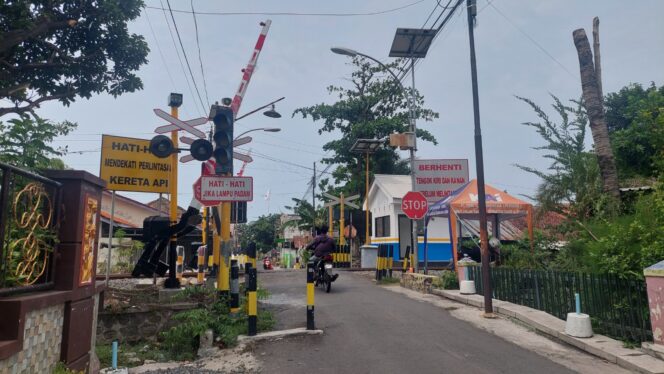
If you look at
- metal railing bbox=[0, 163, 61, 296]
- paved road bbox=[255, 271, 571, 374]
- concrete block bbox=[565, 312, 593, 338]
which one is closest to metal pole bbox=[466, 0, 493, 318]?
paved road bbox=[255, 271, 571, 374]

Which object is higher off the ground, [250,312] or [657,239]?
[657,239]

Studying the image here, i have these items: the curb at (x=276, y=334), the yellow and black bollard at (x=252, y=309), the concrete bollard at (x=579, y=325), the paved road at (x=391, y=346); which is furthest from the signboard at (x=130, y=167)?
the concrete bollard at (x=579, y=325)

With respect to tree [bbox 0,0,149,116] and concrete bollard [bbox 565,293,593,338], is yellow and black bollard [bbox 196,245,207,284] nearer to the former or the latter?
tree [bbox 0,0,149,116]

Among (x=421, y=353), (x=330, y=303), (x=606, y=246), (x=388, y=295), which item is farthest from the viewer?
(x=388, y=295)

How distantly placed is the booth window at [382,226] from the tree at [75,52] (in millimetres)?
17198

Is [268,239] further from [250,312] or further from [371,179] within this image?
[250,312]

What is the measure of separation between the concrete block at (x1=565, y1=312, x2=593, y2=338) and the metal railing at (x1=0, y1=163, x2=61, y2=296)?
732 centimetres

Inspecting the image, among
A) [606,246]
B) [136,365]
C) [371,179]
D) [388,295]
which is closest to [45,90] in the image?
[136,365]

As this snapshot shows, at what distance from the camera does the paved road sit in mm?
6410

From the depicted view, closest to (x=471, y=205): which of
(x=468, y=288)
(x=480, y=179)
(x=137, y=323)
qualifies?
(x=468, y=288)

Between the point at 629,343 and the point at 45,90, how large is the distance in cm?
1320

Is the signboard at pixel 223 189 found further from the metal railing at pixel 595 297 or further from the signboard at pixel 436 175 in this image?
the signboard at pixel 436 175

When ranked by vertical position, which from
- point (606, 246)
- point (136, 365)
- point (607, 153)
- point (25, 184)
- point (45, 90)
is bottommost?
point (136, 365)

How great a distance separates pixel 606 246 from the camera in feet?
25.5
